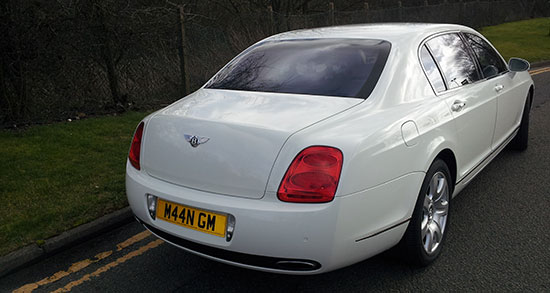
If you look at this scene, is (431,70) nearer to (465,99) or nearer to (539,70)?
(465,99)

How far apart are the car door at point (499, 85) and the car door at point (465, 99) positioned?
0.15m

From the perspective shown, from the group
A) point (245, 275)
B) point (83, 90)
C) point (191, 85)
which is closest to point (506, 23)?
point (191, 85)

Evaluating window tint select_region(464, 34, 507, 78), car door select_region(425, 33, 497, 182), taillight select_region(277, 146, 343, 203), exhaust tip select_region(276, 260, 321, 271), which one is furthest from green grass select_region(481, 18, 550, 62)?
exhaust tip select_region(276, 260, 321, 271)

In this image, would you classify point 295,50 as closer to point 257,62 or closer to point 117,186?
point 257,62

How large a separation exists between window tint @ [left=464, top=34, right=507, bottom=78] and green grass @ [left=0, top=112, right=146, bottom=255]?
337 cm

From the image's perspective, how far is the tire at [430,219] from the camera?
2.78 m

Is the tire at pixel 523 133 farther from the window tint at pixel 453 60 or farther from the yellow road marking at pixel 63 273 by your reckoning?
the yellow road marking at pixel 63 273

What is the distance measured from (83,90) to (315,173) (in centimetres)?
613

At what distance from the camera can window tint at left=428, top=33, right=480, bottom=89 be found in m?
3.52

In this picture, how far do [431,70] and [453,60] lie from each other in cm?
50

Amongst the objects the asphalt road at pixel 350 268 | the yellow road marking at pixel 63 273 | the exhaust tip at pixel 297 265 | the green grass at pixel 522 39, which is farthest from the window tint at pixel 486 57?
the green grass at pixel 522 39

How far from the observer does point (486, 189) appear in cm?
435

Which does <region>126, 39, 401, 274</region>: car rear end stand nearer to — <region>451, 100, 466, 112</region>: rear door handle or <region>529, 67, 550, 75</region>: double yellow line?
<region>451, 100, 466, 112</region>: rear door handle

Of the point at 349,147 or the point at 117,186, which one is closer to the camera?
the point at 349,147
